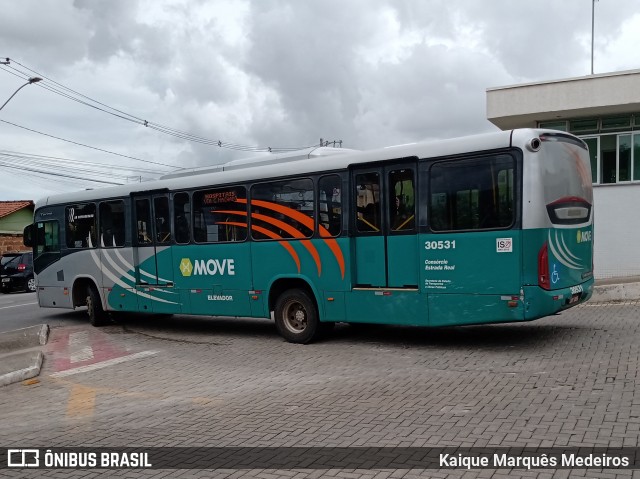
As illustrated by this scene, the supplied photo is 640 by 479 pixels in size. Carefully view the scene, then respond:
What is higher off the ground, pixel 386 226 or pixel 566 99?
pixel 566 99

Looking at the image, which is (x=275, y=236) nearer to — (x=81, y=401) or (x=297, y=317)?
(x=297, y=317)

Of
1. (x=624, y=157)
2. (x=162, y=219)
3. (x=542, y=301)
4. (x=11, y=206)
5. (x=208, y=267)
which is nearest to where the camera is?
(x=542, y=301)

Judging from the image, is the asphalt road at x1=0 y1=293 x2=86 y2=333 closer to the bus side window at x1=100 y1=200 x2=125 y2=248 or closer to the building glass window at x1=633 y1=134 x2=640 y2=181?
the bus side window at x1=100 y1=200 x2=125 y2=248

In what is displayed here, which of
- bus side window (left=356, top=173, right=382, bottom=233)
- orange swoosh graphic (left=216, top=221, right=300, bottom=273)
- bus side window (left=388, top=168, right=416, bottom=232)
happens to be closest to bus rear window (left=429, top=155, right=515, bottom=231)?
bus side window (left=388, top=168, right=416, bottom=232)

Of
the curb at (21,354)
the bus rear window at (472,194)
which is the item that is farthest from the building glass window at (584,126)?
the curb at (21,354)

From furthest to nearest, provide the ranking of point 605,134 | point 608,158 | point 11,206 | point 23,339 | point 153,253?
point 11,206, point 605,134, point 608,158, point 153,253, point 23,339

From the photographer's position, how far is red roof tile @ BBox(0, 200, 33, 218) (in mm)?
40169

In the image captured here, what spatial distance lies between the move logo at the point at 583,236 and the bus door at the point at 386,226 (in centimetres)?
245

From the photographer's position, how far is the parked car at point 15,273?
95.5 feet

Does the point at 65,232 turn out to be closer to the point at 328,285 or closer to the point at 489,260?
the point at 328,285

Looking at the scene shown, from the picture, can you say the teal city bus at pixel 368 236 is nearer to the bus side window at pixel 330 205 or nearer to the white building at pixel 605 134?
the bus side window at pixel 330 205

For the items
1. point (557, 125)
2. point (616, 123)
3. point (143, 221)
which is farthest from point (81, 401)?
point (616, 123)

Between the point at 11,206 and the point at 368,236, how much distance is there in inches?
1474

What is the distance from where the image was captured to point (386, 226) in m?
10.0
